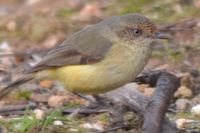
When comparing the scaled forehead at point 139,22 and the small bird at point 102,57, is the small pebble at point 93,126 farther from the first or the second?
the scaled forehead at point 139,22

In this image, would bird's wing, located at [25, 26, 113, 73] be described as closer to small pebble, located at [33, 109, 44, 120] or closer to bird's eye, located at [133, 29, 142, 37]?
bird's eye, located at [133, 29, 142, 37]

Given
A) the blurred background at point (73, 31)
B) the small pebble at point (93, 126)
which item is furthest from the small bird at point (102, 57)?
the blurred background at point (73, 31)

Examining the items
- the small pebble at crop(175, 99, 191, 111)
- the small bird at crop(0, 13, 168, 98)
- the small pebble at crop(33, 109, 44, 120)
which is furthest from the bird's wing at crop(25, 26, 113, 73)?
the small pebble at crop(175, 99, 191, 111)

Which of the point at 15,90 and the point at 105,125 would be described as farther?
the point at 15,90

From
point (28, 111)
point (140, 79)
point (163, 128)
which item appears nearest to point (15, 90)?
point (28, 111)

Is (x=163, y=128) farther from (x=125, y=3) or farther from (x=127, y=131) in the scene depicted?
(x=125, y=3)

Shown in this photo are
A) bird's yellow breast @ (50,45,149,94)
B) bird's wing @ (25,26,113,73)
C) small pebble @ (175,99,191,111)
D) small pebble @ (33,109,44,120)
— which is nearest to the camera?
bird's yellow breast @ (50,45,149,94)
